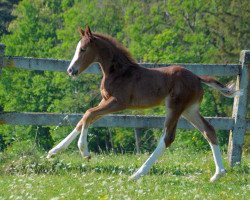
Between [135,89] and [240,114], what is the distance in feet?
6.23

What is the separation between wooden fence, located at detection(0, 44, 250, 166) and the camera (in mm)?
11773

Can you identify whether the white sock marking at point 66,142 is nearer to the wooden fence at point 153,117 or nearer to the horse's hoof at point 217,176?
the wooden fence at point 153,117

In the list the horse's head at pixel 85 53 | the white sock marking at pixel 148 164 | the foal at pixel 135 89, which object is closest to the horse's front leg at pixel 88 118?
the foal at pixel 135 89

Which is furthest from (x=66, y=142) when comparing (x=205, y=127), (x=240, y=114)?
(x=240, y=114)

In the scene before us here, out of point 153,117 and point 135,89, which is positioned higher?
point 135,89

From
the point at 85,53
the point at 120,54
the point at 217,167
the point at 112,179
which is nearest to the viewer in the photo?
the point at 112,179

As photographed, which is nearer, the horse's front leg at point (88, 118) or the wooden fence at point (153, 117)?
the horse's front leg at point (88, 118)

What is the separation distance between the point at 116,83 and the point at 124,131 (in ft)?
115

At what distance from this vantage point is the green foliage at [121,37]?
48.2 metres

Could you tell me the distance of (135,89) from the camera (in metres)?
11.2

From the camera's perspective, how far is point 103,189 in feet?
30.1

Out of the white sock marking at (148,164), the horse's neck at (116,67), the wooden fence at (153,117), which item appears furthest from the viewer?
the wooden fence at (153,117)

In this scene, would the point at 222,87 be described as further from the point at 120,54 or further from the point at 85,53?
the point at 85,53

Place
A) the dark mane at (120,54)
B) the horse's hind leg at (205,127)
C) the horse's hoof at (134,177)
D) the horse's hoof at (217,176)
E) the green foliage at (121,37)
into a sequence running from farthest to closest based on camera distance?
the green foliage at (121,37) → the dark mane at (120,54) → the horse's hind leg at (205,127) → the horse's hoof at (217,176) → the horse's hoof at (134,177)
